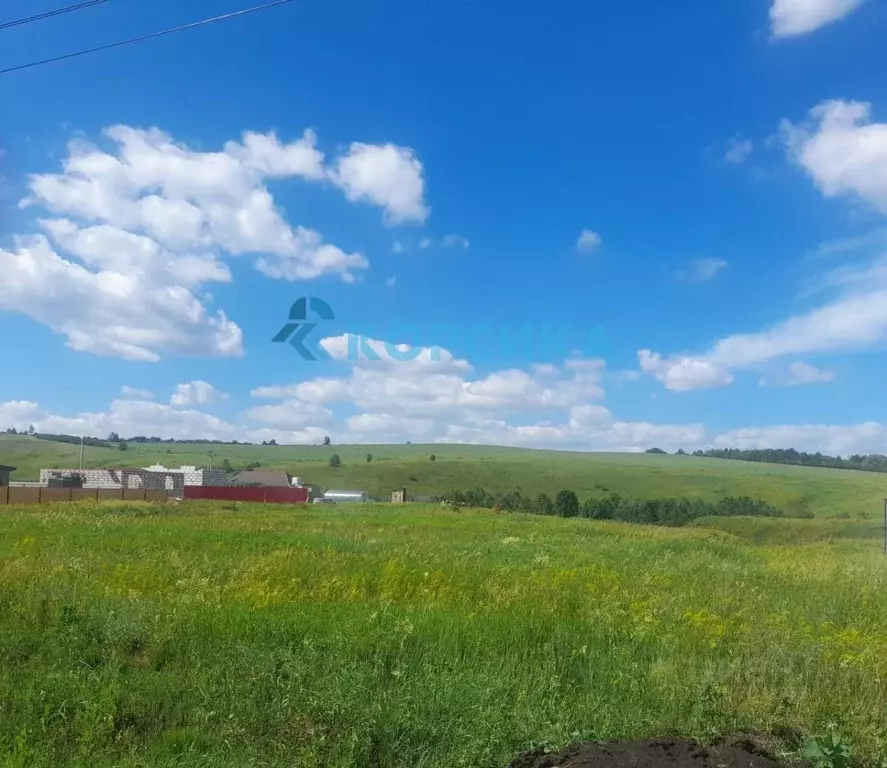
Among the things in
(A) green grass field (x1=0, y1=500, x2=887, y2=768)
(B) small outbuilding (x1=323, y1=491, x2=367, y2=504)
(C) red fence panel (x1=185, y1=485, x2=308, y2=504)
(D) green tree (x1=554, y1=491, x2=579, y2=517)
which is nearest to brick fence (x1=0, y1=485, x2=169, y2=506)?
(C) red fence panel (x1=185, y1=485, x2=308, y2=504)

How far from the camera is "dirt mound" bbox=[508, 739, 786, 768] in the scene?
418 cm

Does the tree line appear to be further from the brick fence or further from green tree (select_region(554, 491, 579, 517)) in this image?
→ the brick fence

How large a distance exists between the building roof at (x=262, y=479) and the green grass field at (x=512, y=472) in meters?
4.91

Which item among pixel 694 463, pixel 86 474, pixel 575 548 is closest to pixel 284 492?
pixel 86 474

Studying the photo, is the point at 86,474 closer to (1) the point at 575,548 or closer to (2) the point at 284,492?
(2) the point at 284,492

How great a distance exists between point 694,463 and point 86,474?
86471mm

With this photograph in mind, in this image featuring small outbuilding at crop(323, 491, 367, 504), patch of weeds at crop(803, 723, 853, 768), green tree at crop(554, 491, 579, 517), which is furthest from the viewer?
small outbuilding at crop(323, 491, 367, 504)

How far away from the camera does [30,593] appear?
809 cm

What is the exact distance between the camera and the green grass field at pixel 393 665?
4.81m

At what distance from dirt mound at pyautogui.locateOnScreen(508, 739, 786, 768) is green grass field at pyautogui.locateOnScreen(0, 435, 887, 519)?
4122cm

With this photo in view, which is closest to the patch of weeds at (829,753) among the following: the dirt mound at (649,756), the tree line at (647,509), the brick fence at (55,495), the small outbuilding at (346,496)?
the dirt mound at (649,756)

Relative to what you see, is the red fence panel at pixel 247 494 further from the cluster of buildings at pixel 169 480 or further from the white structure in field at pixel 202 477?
the white structure in field at pixel 202 477

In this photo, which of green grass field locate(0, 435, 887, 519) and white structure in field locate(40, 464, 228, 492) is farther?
white structure in field locate(40, 464, 228, 492)

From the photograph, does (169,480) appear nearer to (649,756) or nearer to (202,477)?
(202,477)
